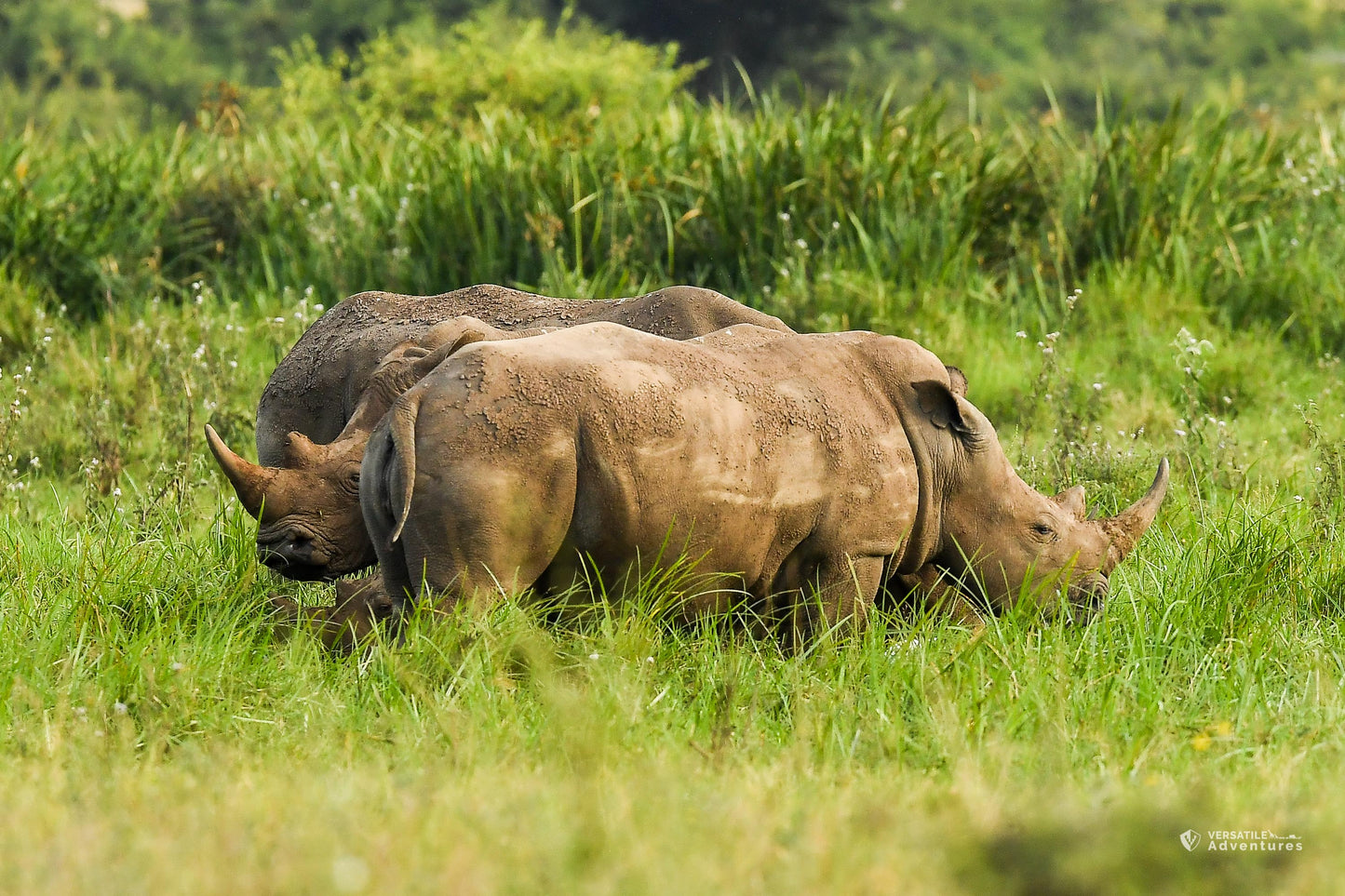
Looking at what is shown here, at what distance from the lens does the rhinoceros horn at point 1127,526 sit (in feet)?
15.4

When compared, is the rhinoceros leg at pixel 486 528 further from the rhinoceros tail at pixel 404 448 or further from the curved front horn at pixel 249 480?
the curved front horn at pixel 249 480

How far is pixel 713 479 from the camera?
3.91 m

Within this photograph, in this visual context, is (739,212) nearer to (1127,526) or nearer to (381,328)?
(381,328)

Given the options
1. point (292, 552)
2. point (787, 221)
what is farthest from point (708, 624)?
point (787, 221)

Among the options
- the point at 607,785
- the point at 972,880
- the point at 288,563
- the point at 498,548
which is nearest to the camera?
the point at 972,880

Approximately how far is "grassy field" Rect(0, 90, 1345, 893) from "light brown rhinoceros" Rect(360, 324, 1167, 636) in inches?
7.2

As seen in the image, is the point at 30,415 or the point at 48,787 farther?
the point at 30,415

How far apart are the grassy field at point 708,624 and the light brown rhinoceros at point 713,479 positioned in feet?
0.60

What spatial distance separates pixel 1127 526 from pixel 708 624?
143 cm

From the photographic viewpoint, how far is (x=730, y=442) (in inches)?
155

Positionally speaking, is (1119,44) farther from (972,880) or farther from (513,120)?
(972,880)

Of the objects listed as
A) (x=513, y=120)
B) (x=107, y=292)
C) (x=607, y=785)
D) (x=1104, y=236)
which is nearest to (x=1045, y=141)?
(x=1104, y=236)

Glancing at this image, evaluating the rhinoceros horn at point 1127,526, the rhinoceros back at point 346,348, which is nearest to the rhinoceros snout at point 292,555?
the rhinoceros back at point 346,348

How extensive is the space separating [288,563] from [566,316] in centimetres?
123
